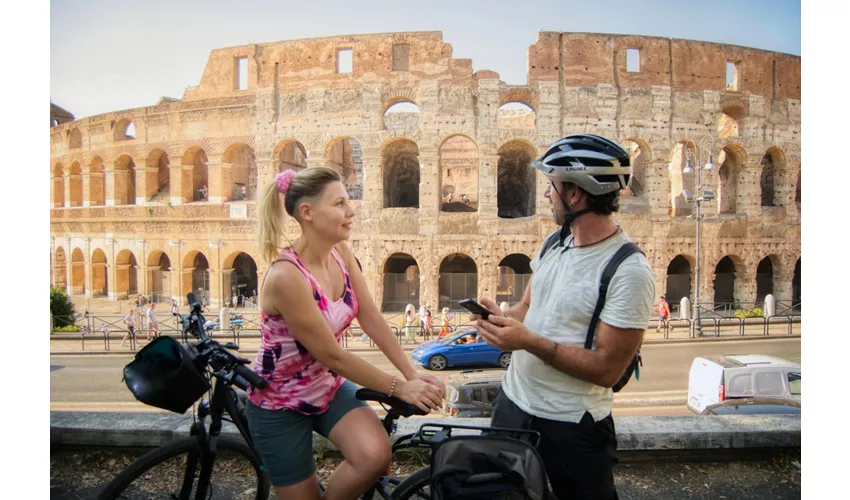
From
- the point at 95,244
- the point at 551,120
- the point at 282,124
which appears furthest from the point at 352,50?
the point at 95,244

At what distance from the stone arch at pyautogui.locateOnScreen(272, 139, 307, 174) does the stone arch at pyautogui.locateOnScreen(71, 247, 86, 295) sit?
8.57m

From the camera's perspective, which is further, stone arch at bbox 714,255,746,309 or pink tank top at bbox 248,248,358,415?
stone arch at bbox 714,255,746,309

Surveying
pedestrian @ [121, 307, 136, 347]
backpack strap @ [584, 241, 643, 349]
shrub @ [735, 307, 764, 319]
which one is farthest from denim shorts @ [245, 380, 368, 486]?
shrub @ [735, 307, 764, 319]

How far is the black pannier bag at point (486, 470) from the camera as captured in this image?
1637 mm

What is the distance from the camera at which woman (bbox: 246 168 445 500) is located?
1.87 meters

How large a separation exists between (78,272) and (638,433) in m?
22.7

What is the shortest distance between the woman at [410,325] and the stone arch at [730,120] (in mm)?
13027

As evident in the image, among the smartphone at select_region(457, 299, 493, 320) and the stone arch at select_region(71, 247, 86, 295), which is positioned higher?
the smartphone at select_region(457, 299, 493, 320)

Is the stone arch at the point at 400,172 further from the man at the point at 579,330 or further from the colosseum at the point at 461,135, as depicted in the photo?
the man at the point at 579,330

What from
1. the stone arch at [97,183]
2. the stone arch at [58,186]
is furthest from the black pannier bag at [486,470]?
the stone arch at [58,186]

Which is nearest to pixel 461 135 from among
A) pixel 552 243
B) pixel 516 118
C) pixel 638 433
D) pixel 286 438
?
pixel 516 118

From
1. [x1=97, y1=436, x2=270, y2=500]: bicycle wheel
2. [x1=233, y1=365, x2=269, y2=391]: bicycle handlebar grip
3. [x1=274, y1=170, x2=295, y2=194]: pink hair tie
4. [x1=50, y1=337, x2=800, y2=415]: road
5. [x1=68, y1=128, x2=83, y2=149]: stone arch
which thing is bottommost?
[x1=50, y1=337, x2=800, y2=415]: road

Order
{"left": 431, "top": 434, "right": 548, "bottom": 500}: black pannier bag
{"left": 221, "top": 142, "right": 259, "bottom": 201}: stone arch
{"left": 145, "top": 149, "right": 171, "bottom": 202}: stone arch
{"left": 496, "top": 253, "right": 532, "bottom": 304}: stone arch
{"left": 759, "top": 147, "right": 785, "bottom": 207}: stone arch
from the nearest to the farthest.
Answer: {"left": 431, "top": 434, "right": 548, "bottom": 500}: black pannier bag
{"left": 496, "top": 253, "right": 532, "bottom": 304}: stone arch
{"left": 759, "top": 147, "right": 785, "bottom": 207}: stone arch
{"left": 221, "top": 142, "right": 259, "bottom": 201}: stone arch
{"left": 145, "top": 149, "right": 171, "bottom": 202}: stone arch

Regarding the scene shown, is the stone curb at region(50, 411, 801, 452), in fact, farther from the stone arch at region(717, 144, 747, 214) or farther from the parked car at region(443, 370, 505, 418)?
the stone arch at region(717, 144, 747, 214)
